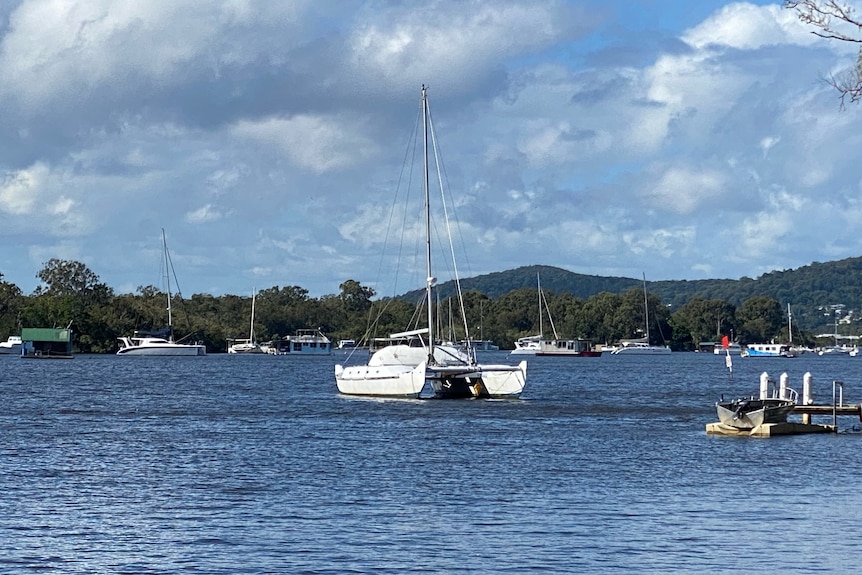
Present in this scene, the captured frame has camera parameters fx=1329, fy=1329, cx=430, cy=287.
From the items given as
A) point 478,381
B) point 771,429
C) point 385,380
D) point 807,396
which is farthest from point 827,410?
point 385,380

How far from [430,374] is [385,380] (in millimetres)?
2636

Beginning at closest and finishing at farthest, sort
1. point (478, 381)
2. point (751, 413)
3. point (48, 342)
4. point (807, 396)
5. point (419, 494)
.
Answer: point (419, 494) < point (751, 413) < point (807, 396) < point (478, 381) < point (48, 342)

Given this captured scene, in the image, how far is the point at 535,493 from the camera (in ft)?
117

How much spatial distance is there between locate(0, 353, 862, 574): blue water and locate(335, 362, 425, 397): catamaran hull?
270 inches

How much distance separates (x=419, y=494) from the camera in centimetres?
3541

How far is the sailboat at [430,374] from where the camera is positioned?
76250mm

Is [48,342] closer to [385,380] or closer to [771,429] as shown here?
[385,380]

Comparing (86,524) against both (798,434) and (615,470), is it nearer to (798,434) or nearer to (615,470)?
(615,470)

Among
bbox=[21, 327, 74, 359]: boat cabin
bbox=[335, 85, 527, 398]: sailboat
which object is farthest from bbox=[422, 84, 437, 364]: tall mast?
bbox=[21, 327, 74, 359]: boat cabin

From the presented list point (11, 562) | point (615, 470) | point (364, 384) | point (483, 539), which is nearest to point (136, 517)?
point (11, 562)

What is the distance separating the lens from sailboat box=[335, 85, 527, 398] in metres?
76.2

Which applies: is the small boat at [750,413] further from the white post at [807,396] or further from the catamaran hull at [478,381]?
the catamaran hull at [478,381]

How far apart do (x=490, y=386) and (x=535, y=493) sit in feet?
140

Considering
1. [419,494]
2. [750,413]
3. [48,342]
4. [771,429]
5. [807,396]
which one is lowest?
[419,494]
